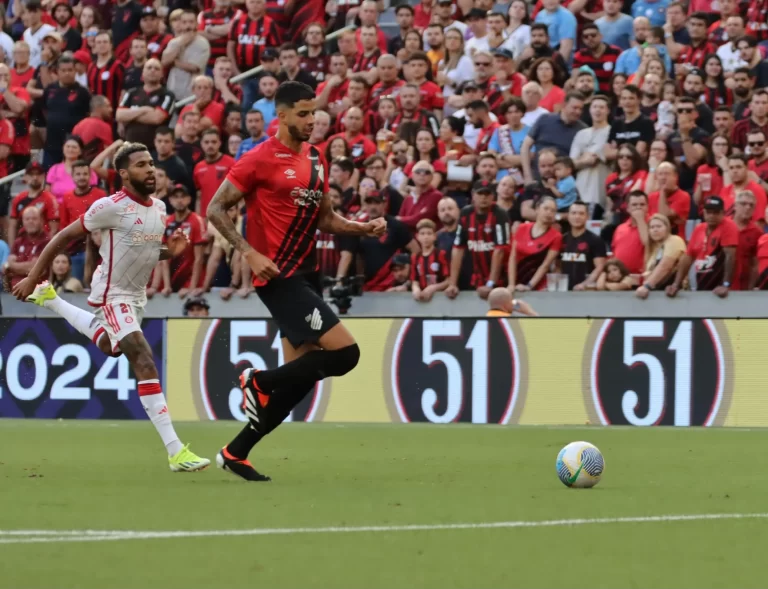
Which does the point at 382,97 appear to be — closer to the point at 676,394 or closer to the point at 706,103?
the point at 706,103

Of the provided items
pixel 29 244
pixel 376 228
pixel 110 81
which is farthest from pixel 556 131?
pixel 376 228

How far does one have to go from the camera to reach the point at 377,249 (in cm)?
1834

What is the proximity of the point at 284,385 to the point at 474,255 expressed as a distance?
28.3ft

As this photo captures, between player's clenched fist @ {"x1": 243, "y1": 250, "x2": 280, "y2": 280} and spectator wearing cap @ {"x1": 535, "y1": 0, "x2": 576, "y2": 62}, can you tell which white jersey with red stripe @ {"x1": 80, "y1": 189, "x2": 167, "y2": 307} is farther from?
spectator wearing cap @ {"x1": 535, "y1": 0, "x2": 576, "y2": 62}

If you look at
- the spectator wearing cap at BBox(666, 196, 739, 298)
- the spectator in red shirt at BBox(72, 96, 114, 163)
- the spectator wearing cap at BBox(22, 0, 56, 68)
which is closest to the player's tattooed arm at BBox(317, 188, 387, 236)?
the spectator wearing cap at BBox(666, 196, 739, 298)

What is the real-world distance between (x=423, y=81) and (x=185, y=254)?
3.90 meters

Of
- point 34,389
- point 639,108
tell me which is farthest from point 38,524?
point 639,108

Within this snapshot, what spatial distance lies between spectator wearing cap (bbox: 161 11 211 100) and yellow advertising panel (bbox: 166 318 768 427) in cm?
665

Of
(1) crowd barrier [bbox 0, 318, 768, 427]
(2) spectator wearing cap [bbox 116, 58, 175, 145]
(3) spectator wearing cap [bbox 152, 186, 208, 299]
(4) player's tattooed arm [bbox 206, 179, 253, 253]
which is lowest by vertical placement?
(1) crowd barrier [bbox 0, 318, 768, 427]

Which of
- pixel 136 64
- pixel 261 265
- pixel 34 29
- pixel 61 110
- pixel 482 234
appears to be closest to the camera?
pixel 261 265

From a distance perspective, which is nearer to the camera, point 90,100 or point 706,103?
point 706,103

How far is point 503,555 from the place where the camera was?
6129mm

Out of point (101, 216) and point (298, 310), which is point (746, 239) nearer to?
point (101, 216)

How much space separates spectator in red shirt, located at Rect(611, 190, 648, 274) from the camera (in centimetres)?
1669
